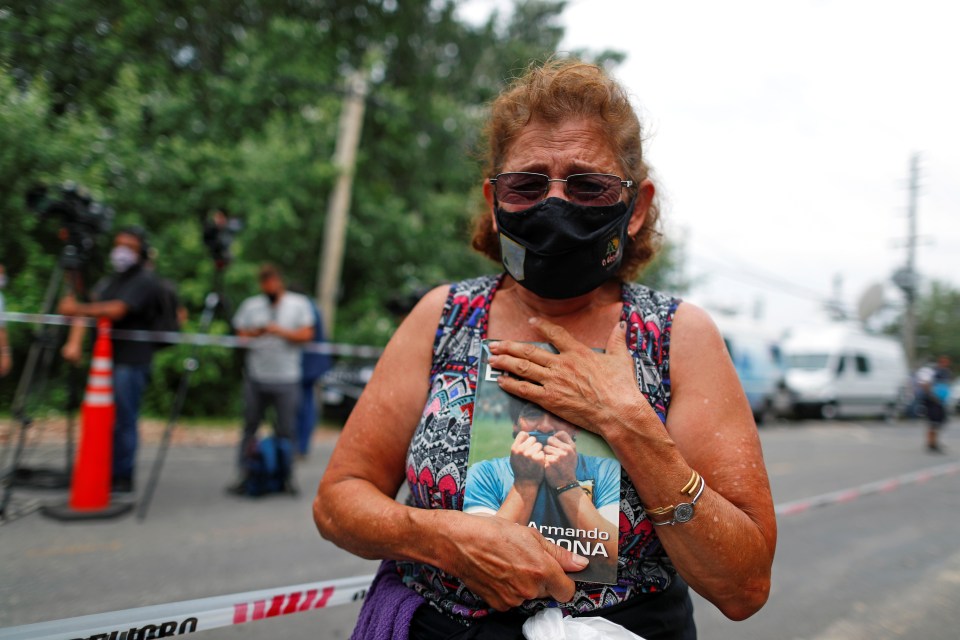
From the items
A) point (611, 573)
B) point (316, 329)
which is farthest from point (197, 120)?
point (611, 573)

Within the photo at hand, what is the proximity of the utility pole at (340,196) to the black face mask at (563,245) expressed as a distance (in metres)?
8.50

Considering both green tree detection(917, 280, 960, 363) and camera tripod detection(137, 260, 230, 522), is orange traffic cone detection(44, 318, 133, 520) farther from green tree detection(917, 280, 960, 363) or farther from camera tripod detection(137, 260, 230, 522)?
green tree detection(917, 280, 960, 363)

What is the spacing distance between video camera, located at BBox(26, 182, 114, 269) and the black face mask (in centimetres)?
196

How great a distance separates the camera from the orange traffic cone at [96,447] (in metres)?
4.41

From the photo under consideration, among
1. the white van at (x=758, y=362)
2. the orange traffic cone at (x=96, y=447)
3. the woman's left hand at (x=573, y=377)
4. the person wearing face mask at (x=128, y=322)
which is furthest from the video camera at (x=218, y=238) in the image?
the white van at (x=758, y=362)

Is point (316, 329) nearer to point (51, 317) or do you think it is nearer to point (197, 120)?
point (197, 120)

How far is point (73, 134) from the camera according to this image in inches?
94.8

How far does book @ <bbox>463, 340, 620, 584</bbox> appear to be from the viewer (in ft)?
4.12

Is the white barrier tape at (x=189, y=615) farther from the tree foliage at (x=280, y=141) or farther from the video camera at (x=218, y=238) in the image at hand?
the video camera at (x=218, y=238)

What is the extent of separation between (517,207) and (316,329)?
5.59m

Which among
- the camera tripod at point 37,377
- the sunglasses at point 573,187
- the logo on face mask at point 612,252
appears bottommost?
the camera tripod at point 37,377

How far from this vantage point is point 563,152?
4.86 feet

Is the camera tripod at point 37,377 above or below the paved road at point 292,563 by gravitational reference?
above

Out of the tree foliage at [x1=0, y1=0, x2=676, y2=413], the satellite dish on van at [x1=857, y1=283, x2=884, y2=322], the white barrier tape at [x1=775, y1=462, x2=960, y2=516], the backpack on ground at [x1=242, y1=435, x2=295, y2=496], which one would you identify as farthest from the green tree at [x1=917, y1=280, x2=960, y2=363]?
the backpack on ground at [x1=242, y1=435, x2=295, y2=496]
